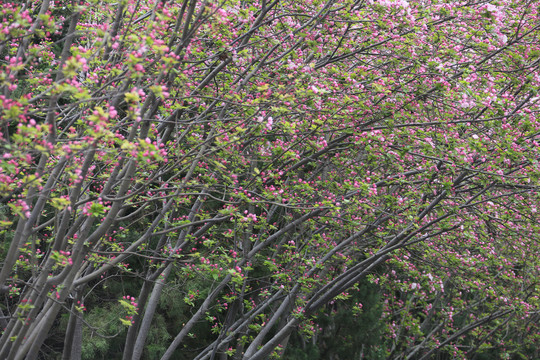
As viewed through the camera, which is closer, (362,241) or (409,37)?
(409,37)

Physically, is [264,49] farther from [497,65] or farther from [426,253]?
[426,253]

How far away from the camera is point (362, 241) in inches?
384

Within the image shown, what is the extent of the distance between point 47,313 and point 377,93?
4.41 meters

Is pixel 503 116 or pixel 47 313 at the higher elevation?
pixel 503 116

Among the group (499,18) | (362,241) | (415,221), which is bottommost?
(362,241)

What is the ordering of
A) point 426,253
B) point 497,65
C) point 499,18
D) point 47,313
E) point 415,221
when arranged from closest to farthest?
point 47,313
point 499,18
point 497,65
point 415,221
point 426,253

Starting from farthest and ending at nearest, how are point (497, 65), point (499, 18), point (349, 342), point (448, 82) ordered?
1. point (349, 342)
2. point (497, 65)
3. point (448, 82)
4. point (499, 18)

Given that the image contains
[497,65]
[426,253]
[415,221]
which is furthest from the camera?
[426,253]

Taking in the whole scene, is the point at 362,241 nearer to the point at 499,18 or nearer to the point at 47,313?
the point at 499,18

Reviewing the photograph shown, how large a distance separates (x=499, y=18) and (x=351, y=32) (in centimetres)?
170

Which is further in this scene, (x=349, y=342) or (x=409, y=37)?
(x=349, y=342)

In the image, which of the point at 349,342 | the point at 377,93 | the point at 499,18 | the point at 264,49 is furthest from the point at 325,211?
the point at 349,342

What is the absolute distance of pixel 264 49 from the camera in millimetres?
7082

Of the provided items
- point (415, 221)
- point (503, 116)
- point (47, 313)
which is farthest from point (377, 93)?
point (47, 313)
